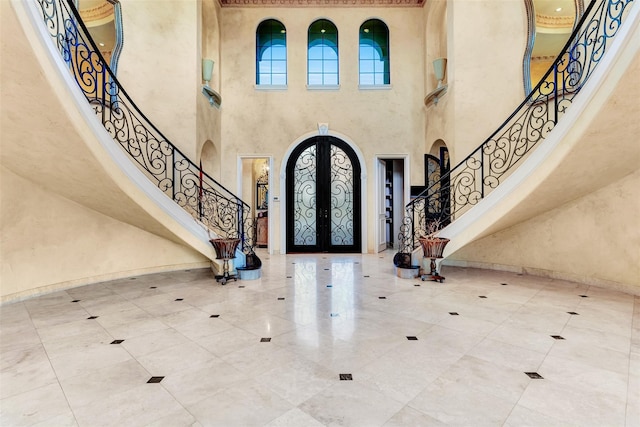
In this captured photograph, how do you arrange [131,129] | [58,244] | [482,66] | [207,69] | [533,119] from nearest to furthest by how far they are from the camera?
[58,244], [533,119], [131,129], [482,66], [207,69]

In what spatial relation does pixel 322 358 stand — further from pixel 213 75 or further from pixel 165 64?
pixel 213 75

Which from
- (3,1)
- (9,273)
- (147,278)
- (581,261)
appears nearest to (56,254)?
(9,273)

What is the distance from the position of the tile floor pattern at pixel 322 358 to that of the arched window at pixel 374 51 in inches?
238

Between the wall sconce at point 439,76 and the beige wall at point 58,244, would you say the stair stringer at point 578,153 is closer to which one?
the wall sconce at point 439,76

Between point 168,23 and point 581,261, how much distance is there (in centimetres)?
870

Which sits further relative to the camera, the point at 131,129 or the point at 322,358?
the point at 131,129

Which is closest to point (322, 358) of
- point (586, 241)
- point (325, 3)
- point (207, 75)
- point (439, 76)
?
point (586, 241)

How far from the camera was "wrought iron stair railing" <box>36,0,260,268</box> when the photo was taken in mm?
3543

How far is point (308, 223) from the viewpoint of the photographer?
8.16 m

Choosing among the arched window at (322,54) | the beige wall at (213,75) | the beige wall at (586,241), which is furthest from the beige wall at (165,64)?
the beige wall at (586,241)

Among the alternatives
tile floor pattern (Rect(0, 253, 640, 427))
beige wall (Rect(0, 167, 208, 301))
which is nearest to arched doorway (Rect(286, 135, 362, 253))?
beige wall (Rect(0, 167, 208, 301))

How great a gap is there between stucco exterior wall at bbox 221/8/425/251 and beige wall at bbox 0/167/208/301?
3.26 meters

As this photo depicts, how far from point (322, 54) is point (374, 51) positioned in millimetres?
1389

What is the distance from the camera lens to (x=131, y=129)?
5922 millimetres
